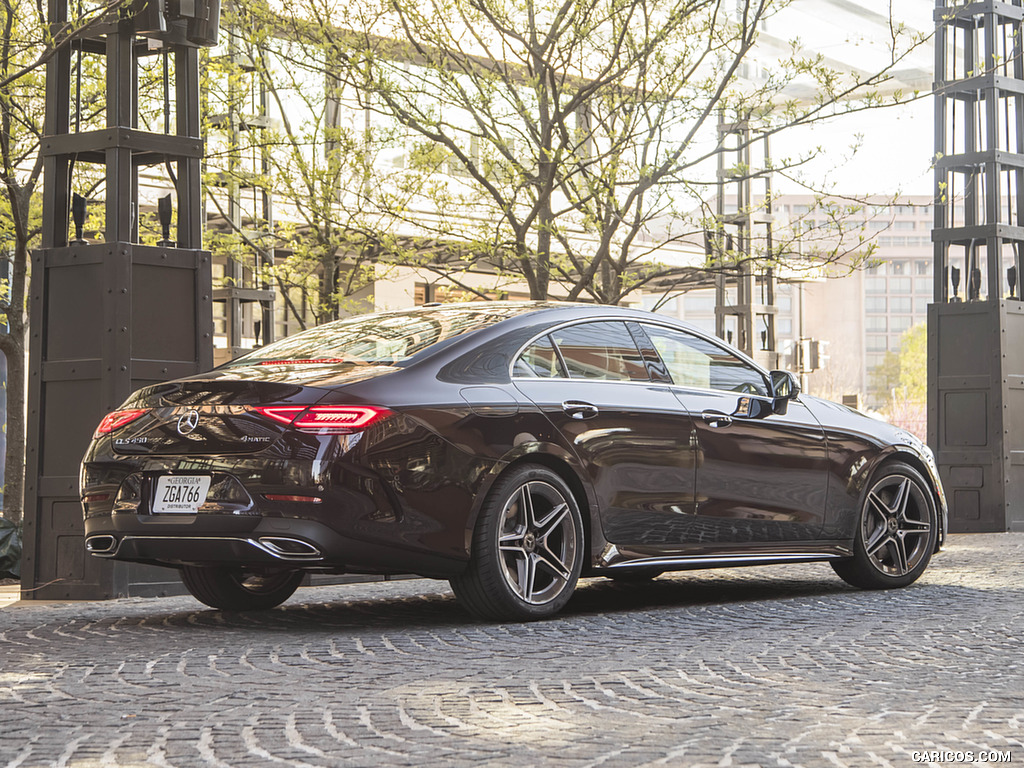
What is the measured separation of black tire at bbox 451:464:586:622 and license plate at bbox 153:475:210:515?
1.14 m

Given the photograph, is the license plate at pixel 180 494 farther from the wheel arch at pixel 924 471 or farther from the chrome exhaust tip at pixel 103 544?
the wheel arch at pixel 924 471

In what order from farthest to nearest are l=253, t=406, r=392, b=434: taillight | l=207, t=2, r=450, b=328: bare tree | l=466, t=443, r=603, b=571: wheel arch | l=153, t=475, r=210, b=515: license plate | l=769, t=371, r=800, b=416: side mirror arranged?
l=207, t=2, r=450, b=328: bare tree
l=769, t=371, r=800, b=416: side mirror
l=466, t=443, r=603, b=571: wheel arch
l=153, t=475, r=210, b=515: license plate
l=253, t=406, r=392, b=434: taillight

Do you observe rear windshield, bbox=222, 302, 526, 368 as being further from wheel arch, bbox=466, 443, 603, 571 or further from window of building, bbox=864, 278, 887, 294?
window of building, bbox=864, 278, 887, 294

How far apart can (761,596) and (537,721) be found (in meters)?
4.05

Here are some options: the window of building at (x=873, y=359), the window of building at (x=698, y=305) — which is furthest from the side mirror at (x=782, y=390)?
the window of building at (x=873, y=359)

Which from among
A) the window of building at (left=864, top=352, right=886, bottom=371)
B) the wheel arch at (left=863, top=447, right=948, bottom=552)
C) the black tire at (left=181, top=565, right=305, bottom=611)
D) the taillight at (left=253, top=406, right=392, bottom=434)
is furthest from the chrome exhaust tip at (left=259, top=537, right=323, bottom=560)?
the window of building at (left=864, top=352, right=886, bottom=371)

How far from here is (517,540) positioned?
6559 mm

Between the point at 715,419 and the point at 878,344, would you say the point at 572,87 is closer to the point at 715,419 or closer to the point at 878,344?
the point at 715,419

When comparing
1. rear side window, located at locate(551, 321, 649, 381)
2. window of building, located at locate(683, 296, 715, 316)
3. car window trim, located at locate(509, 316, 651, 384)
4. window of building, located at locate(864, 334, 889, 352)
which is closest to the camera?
car window trim, located at locate(509, 316, 651, 384)

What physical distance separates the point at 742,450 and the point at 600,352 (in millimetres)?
982

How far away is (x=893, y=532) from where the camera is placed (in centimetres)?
853

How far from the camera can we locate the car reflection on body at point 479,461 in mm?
6039

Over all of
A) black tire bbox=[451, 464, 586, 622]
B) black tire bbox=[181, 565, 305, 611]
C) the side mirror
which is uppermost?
the side mirror

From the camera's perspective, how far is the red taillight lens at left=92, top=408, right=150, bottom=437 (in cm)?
648
